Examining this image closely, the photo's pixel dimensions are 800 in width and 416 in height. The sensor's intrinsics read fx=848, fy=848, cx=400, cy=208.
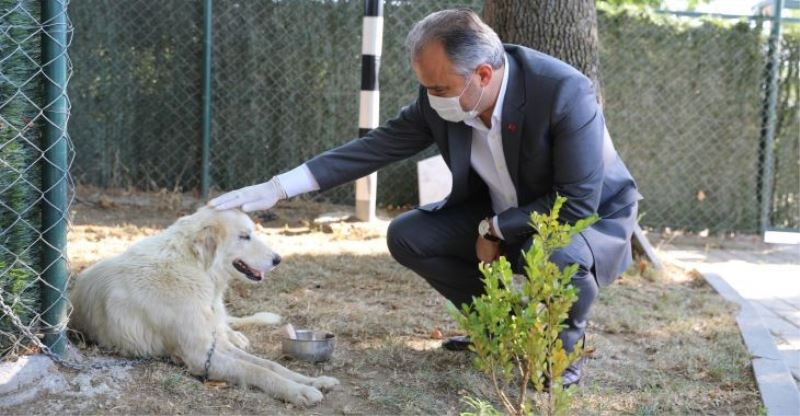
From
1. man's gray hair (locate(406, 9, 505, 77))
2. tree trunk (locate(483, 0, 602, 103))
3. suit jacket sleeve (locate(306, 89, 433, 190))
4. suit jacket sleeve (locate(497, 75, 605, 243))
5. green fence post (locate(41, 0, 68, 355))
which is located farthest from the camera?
tree trunk (locate(483, 0, 602, 103))

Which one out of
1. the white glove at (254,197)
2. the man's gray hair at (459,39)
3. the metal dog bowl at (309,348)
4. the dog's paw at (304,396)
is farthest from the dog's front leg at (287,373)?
the man's gray hair at (459,39)

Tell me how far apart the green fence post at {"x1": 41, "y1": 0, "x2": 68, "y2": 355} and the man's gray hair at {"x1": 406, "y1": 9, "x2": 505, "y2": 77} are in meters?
1.37

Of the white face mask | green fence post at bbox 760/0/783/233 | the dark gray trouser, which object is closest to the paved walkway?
green fence post at bbox 760/0/783/233

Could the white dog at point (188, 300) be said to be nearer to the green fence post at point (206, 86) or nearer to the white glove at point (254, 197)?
the white glove at point (254, 197)

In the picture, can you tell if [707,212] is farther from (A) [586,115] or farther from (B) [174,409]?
(B) [174,409]

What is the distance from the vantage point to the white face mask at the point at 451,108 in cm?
352

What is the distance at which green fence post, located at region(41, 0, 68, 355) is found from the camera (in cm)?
322

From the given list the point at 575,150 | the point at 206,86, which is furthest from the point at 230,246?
the point at 206,86

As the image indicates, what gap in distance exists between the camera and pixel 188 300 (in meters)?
3.65

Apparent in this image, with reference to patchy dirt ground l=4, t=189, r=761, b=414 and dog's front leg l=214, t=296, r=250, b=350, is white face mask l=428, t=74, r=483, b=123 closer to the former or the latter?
patchy dirt ground l=4, t=189, r=761, b=414

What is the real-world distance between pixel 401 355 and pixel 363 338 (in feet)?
1.15

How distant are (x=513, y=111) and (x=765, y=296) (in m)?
3.49

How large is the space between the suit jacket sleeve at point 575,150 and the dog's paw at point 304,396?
112cm

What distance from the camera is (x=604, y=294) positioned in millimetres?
5461
